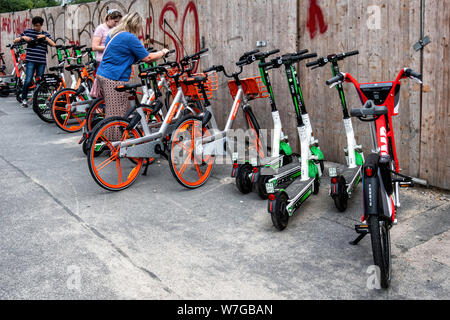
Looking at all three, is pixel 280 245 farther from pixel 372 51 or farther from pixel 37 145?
pixel 37 145

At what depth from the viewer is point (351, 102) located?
5.86 m

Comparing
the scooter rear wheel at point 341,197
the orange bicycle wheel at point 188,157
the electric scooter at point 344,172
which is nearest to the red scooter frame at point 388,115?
the electric scooter at point 344,172

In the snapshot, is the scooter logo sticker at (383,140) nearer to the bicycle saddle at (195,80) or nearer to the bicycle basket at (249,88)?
the bicycle basket at (249,88)

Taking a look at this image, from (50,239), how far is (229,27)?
4.55 metres

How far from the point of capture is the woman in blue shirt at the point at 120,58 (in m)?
6.16

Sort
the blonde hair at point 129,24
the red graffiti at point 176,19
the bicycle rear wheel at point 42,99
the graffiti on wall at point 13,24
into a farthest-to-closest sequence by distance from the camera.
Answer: the graffiti on wall at point 13,24, the bicycle rear wheel at point 42,99, the red graffiti at point 176,19, the blonde hair at point 129,24

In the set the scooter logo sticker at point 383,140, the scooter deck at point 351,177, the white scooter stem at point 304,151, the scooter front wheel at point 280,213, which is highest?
the scooter logo sticker at point 383,140

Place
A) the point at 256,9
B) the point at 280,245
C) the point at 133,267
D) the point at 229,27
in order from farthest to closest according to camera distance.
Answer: the point at 229,27
the point at 256,9
the point at 280,245
the point at 133,267

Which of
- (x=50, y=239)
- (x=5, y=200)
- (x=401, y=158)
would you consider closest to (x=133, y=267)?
(x=50, y=239)

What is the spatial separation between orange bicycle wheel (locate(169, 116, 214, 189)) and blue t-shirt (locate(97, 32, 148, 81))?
1291 millimetres

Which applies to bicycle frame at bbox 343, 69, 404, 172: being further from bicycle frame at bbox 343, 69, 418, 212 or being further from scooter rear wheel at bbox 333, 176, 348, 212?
scooter rear wheel at bbox 333, 176, 348, 212

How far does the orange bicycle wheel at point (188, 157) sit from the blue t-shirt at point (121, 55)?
129 cm

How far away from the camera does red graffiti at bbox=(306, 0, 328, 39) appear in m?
6.06
